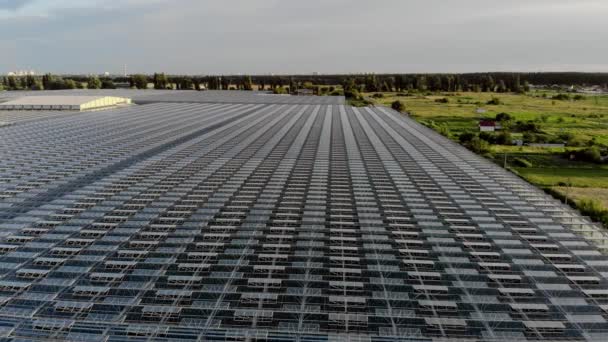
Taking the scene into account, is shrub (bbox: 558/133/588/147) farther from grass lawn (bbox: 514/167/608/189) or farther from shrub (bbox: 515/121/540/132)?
grass lawn (bbox: 514/167/608/189)

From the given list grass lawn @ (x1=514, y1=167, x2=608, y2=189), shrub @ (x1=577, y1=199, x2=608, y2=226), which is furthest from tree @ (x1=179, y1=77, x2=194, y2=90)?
shrub @ (x1=577, y1=199, x2=608, y2=226)

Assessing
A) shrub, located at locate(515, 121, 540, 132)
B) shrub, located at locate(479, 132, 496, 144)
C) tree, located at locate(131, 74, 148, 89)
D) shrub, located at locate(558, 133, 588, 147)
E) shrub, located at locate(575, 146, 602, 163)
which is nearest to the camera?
shrub, located at locate(575, 146, 602, 163)

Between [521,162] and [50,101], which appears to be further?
[50,101]

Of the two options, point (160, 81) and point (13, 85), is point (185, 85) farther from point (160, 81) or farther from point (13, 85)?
point (13, 85)

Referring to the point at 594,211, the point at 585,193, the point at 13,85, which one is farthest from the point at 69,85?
the point at 594,211

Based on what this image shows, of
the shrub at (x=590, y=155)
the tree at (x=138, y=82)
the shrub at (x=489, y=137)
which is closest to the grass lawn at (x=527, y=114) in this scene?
the shrub at (x=489, y=137)

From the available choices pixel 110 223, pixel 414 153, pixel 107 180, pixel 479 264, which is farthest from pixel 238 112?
pixel 479 264

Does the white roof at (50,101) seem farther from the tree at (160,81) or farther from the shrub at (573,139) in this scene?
the shrub at (573,139)

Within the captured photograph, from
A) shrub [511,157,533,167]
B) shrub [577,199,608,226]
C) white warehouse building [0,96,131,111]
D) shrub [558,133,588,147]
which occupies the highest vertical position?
white warehouse building [0,96,131,111]

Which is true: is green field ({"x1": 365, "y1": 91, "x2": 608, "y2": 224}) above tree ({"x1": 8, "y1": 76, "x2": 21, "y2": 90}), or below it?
Result: below
